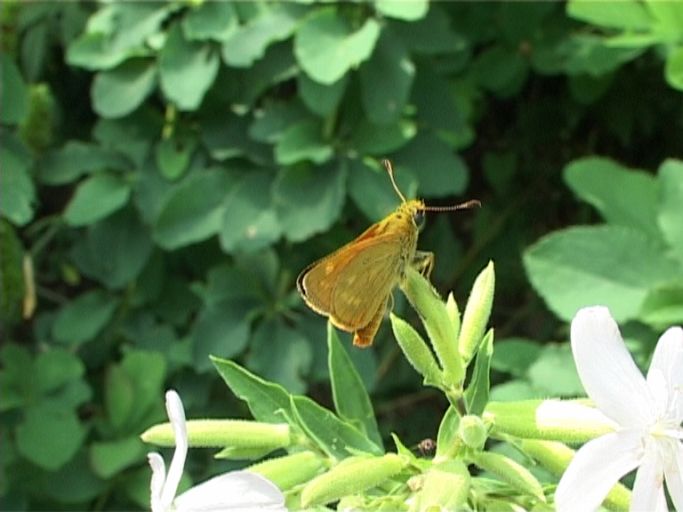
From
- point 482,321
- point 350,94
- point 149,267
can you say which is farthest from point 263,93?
point 482,321

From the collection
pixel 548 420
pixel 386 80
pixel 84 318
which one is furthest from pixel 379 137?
pixel 548 420

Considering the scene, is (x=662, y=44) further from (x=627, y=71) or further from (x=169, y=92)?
(x=169, y=92)

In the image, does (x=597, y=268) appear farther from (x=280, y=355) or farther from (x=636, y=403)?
(x=636, y=403)

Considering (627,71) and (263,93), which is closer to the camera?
(263,93)

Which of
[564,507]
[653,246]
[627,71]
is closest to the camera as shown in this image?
[564,507]

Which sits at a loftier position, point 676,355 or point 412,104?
point 676,355

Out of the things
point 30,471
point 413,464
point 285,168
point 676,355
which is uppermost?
point 676,355

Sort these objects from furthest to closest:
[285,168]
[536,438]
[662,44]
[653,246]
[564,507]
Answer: [662,44] → [285,168] → [653,246] → [536,438] → [564,507]
